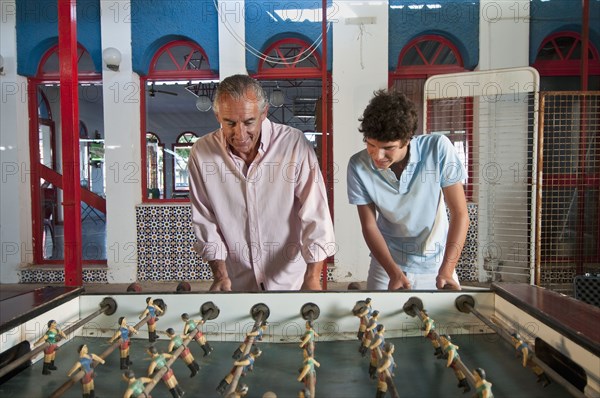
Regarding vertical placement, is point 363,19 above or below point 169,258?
above

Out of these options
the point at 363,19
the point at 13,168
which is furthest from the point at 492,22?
the point at 13,168

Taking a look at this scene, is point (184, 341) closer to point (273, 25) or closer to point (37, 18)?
point (273, 25)

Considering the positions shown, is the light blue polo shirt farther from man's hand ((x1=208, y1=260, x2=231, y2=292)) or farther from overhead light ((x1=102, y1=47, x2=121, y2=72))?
overhead light ((x1=102, y1=47, x2=121, y2=72))

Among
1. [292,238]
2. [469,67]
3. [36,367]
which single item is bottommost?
[36,367]

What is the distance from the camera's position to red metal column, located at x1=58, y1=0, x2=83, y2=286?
2.56 m

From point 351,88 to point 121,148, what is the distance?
108 inches

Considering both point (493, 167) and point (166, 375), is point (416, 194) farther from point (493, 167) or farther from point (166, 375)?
point (493, 167)

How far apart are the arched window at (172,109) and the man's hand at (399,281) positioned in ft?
13.4

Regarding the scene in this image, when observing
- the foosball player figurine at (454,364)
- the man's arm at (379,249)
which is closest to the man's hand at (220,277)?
the man's arm at (379,249)

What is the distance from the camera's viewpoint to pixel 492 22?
5.07 meters

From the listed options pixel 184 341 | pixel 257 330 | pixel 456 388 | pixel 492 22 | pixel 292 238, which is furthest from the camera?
pixel 492 22

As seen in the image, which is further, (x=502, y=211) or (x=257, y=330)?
(x=502, y=211)

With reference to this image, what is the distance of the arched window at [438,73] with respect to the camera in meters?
5.22

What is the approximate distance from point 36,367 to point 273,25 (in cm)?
461
